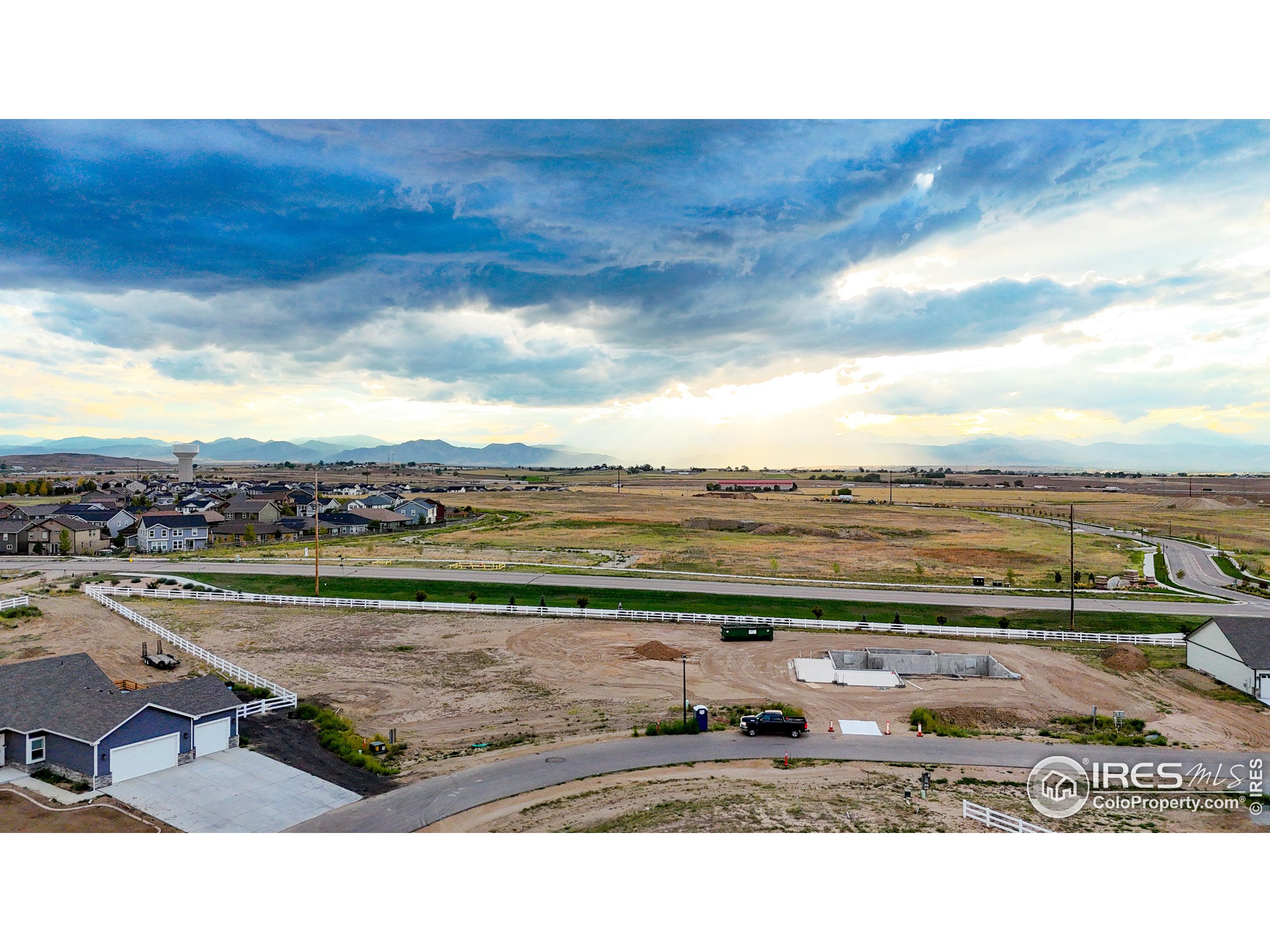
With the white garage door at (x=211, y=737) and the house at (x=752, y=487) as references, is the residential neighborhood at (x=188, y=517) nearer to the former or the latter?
the white garage door at (x=211, y=737)

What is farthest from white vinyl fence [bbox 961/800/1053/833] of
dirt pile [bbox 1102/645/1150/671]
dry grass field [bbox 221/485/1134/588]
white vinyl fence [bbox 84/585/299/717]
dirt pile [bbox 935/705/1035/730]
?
dry grass field [bbox 221/485/1134/588]

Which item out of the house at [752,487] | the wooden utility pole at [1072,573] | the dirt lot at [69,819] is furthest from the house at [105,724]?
the house at [752,487]

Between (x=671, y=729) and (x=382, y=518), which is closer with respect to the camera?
(x=671, y=729)

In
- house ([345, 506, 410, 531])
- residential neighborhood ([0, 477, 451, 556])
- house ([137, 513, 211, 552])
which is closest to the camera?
residential neighborhood ([0, 477, 451, 556])

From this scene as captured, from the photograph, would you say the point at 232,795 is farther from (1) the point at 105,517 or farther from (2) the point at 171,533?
(1) the point at 105,517

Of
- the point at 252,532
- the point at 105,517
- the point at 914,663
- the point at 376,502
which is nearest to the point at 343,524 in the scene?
the point at 252,532

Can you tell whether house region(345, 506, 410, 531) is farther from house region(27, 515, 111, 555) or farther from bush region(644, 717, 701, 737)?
bush region(644, 717, 701, 737)

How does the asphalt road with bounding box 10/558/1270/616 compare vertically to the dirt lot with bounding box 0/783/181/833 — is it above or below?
above
